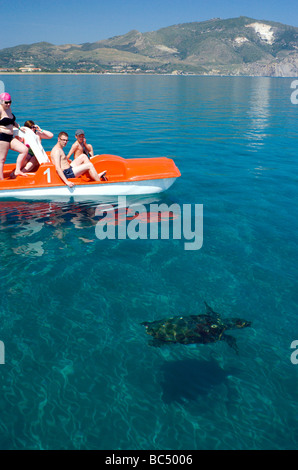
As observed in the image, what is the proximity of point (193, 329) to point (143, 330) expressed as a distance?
0.93 meters

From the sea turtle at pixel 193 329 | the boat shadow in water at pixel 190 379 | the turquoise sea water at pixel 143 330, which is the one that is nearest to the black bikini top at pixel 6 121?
the turquoise sea water at pixel 143 330

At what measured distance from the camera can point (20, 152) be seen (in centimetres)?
1062

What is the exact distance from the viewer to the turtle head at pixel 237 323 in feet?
20.3

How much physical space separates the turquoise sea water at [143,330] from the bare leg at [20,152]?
1.09 meters

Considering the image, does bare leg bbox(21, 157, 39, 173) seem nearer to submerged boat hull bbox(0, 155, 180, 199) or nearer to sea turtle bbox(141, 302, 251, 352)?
submerged boat hull bbox(0, 155, 180, 199)

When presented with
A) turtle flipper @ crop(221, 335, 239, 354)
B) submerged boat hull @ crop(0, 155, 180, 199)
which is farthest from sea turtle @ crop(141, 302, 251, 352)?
submerged boat hull @ crop(0, 155, 180, 199)

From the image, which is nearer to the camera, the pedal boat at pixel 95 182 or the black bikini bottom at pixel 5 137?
the black bikini bottom at pixel 5 137

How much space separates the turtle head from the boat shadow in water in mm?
862

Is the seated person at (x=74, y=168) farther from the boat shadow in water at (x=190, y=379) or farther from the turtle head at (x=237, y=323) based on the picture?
the boat shadow in water at (x=190, y=379)

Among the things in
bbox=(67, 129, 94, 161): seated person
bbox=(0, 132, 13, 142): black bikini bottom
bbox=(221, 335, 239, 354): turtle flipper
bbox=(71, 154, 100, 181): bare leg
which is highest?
bbox=(0, 132, 13, 142): black bikini bottom

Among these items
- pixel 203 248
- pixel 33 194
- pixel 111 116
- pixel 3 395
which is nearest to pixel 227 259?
pixel 203 248

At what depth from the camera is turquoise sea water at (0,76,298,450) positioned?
15.1ft

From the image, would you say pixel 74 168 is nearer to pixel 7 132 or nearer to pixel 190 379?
pixel 7 132
